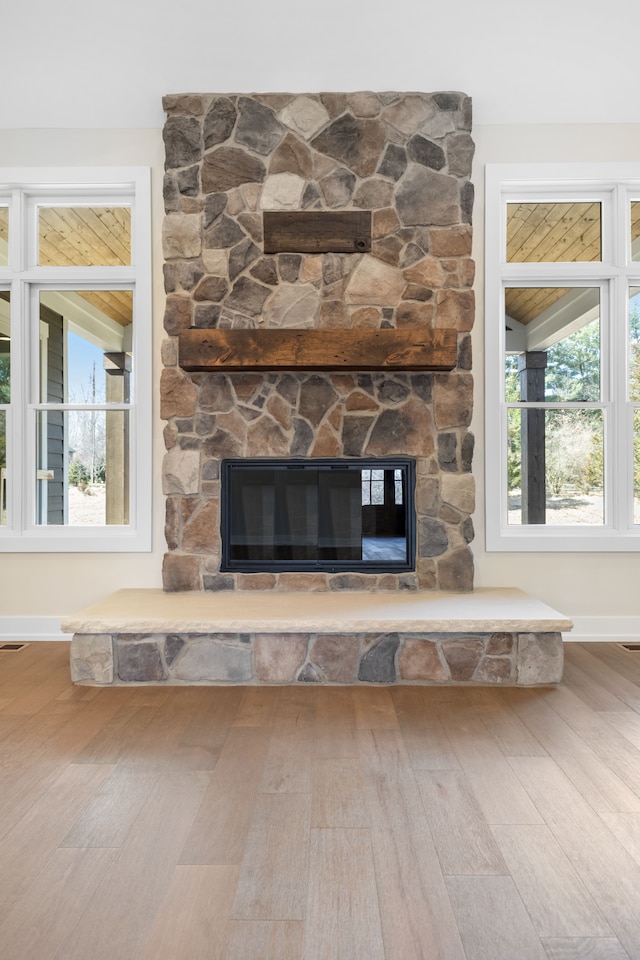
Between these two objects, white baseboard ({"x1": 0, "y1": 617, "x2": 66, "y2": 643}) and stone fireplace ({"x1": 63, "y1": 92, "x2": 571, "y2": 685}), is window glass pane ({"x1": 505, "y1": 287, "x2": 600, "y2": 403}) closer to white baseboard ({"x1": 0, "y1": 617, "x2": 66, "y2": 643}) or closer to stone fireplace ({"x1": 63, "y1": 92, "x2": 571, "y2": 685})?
stone fireplace ({"x1": 63, "y1": 92, "x2": 571, "y2": 685})

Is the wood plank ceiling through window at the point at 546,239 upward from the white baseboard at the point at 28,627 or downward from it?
upward

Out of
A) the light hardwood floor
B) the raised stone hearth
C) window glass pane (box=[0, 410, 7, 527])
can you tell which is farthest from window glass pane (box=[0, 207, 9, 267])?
the light hardwood floor

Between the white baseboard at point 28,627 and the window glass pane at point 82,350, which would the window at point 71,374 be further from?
the white baseboard at point 28,627

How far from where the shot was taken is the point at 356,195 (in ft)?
12.4

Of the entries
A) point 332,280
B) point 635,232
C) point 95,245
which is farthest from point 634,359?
point 95,245

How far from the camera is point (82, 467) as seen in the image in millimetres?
4090

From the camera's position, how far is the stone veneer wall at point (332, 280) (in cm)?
376

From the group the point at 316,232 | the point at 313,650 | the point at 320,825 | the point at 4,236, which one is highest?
the point at 4,236

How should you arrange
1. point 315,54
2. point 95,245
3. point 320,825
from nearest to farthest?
point 320,825 → point 315,54 → point 95,245

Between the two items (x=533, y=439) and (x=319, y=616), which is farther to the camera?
(x=533, y=439)

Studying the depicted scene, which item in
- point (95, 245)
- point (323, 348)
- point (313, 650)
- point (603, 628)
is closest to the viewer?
point (313, 650)

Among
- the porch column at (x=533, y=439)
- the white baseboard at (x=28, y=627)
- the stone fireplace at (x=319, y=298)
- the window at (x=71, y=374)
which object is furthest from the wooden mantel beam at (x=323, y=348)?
the white baseboard at (x=28, y=627)

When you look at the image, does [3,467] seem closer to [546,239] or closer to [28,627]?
[28,627]

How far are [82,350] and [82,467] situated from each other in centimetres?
72
